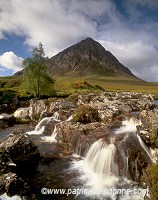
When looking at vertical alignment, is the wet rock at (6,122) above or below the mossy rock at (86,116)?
below

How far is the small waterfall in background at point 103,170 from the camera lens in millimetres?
18688

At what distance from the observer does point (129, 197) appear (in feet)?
60.0

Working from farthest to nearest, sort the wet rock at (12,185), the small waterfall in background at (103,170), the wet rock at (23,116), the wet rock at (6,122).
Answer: the wet rock at (23,116), the wet rock at (6,122), the small waterfall in background at (103,170), the wet rock at (12,185)

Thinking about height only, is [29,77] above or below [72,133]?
above

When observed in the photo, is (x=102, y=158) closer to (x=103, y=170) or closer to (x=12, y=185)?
(x=103, y=170)

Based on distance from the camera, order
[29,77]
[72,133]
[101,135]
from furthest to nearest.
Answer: [29,77], [72,133], [101,135]

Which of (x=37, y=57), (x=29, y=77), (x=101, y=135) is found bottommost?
(x=101, y=135)

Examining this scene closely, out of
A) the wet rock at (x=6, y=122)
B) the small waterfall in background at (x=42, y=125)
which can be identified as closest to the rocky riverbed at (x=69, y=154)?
the small waterfall in background at (x=42, y=125)

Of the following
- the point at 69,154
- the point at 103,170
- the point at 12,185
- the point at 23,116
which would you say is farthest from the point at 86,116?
the point at 23,116

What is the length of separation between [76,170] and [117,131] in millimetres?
7635

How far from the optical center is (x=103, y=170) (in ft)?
72.9

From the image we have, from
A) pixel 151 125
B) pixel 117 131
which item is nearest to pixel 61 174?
pixel 117 131

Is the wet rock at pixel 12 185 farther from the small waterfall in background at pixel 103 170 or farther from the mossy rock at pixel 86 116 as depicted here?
the mossy rock at pixel 86 116

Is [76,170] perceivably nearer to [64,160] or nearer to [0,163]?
[64,160]
